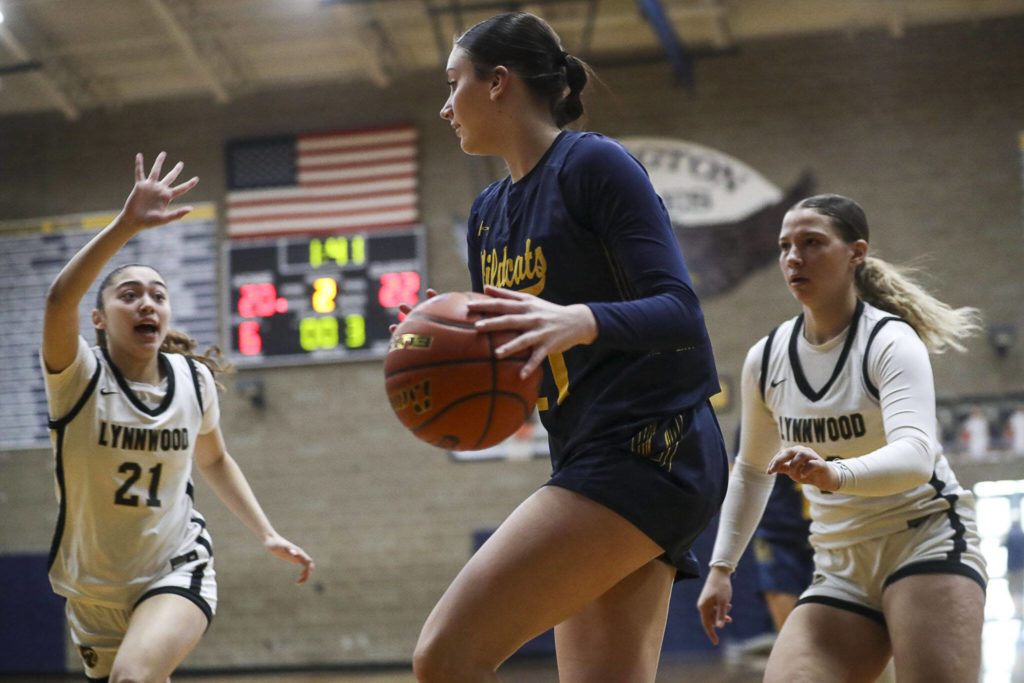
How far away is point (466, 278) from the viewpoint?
30.0ft

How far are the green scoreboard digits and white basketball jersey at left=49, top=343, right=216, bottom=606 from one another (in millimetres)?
5488

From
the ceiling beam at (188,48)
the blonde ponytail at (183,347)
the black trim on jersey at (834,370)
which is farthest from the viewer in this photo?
the ceiling beam at (188,48)

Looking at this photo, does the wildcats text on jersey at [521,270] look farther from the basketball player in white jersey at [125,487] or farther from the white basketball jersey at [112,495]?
the white basketball jersey at [112,495]

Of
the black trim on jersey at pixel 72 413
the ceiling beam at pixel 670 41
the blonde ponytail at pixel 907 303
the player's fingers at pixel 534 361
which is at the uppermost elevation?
the ceiling beam at pixel 670 41

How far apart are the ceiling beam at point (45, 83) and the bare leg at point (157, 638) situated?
23.7ft

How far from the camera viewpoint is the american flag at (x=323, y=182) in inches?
364

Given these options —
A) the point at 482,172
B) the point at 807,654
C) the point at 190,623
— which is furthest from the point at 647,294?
the point at 482,172

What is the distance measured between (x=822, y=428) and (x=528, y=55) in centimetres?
136

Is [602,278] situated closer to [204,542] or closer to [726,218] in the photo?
[204,542]

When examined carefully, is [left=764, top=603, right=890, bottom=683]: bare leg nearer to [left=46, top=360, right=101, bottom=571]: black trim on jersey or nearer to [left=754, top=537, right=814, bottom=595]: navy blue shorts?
[left=754, top=537, right=814, bottom=595]: navy blue shorts

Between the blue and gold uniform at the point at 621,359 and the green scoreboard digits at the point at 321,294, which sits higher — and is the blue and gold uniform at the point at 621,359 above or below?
below

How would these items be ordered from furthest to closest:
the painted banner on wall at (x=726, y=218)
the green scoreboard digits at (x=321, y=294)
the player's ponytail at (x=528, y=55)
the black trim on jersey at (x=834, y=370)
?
the green scoreboard digits at (x=321, y=294) < the painted banner on wall at (x=726, y=218) < the black trim on jersey at (x=834, y=370) < the player's ponytail at (x=528, y=55)

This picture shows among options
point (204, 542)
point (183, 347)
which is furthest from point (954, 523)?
point (183, 347)

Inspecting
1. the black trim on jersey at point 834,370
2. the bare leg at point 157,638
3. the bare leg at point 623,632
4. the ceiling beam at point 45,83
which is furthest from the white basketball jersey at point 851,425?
the ceiling beam at point 45,83
